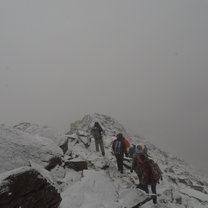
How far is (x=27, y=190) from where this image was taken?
439cm

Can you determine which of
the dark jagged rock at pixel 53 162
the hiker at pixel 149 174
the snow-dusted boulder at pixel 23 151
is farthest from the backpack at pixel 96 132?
the hiker at pixel 149 174

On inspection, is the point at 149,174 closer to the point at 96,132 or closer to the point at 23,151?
the point at 23,151

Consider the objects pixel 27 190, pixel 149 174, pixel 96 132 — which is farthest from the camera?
pixel 96 132

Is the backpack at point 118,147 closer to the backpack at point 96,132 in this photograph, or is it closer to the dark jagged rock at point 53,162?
the dark jagged rock at point 53,162

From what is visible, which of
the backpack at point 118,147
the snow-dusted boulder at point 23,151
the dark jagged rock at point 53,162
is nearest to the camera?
the snow-dusted boulder at point 23,151

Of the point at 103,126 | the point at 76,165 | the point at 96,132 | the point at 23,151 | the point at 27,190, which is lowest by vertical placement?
the point at 103,126

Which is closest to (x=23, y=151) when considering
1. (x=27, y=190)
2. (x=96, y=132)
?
(x=27, y=190)

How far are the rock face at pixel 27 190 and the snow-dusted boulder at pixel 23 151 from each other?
323 cm

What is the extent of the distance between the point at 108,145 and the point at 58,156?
12.6 metres

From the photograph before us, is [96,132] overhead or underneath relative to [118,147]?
underneath

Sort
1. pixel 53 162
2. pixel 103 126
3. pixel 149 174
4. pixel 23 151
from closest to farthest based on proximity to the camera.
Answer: pixel 23 151 → pixel 149 174 → pixel 53 162 → pixel 103 126

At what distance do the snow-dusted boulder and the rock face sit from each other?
10.6ft

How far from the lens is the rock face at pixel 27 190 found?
4000mm

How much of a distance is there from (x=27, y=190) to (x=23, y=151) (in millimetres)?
4403
